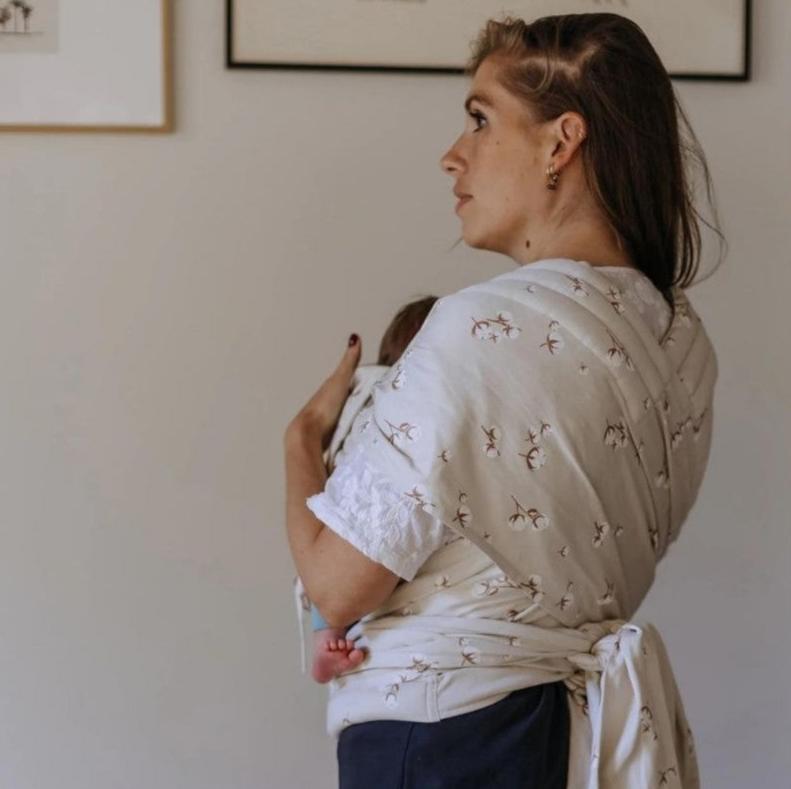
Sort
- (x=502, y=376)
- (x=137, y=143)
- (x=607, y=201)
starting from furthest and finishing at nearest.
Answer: (x=137, y=143)
(x=607, y=201)
(x=502, y=376)

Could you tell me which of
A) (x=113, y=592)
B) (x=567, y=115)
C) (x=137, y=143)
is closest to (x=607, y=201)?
(x=567, y=115)

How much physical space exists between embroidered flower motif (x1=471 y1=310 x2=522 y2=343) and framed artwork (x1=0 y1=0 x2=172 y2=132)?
88 centimetres

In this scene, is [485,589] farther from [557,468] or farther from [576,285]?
[576,285]

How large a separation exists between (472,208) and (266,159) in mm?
652

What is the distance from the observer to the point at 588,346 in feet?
3.52

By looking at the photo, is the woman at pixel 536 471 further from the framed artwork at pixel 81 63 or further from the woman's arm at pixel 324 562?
the framed artwork at pixel 81 63

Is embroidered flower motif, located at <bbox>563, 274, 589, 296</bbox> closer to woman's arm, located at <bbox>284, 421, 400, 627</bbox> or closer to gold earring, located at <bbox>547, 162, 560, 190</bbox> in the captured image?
gold earring, located at <bbox>547, 162, 560, 190</bbox>

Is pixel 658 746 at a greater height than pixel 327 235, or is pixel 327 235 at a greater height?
pixel 327 235

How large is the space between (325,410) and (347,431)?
35 millimetres

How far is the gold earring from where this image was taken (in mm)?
1159

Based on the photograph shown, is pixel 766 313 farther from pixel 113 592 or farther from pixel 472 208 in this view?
pixel 113 592

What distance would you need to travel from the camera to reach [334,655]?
3.84 ft

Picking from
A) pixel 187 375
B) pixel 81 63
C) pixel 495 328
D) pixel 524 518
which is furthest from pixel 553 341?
pixel 81 63

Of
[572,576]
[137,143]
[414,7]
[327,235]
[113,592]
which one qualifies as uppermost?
[414,7]
